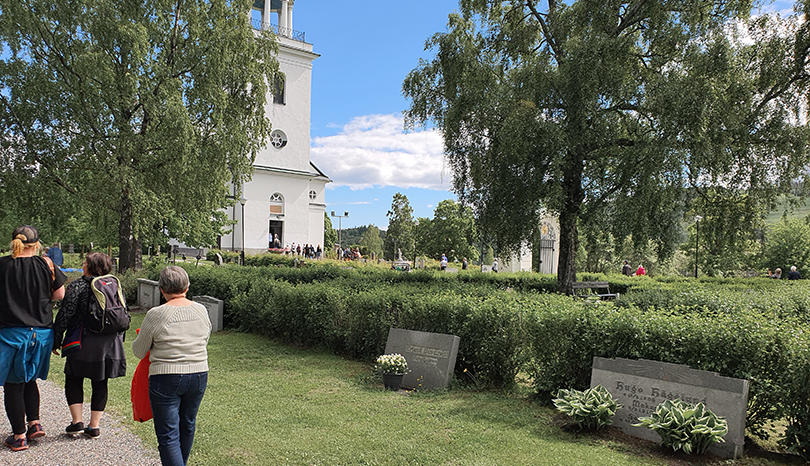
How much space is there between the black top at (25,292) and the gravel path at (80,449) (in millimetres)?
1144

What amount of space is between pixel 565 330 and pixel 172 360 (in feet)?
14.8

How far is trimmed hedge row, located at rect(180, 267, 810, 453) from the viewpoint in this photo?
15.9ft

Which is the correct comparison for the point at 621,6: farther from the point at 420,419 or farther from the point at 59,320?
the point at 59,320

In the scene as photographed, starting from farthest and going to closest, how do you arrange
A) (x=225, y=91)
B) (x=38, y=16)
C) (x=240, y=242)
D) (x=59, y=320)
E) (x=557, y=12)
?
(x=240, y=242) → (x=225, y=91) → (x=38, y=16) → (x=557, y=12) → (x=59, y=320)

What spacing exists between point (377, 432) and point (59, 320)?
3.27 m

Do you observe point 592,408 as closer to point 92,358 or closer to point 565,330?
point 565,330

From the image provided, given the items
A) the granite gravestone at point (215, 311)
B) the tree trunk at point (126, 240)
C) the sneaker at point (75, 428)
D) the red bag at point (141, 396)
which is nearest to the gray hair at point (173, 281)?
the red bag at point (141, 396)

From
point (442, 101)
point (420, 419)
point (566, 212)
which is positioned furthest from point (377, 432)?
point (442, 101)

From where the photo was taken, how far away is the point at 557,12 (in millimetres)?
13758

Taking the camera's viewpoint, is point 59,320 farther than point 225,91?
No

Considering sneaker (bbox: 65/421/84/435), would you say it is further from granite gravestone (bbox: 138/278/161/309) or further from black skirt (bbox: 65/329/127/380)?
granite gravestone (bbox: 138/278/161/309)

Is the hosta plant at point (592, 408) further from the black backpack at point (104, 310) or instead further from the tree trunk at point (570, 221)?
the tree trunk at point (570, 221)

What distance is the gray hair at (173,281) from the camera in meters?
3.80

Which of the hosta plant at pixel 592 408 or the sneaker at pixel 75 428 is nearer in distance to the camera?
the sneaker at pixel 75 428
